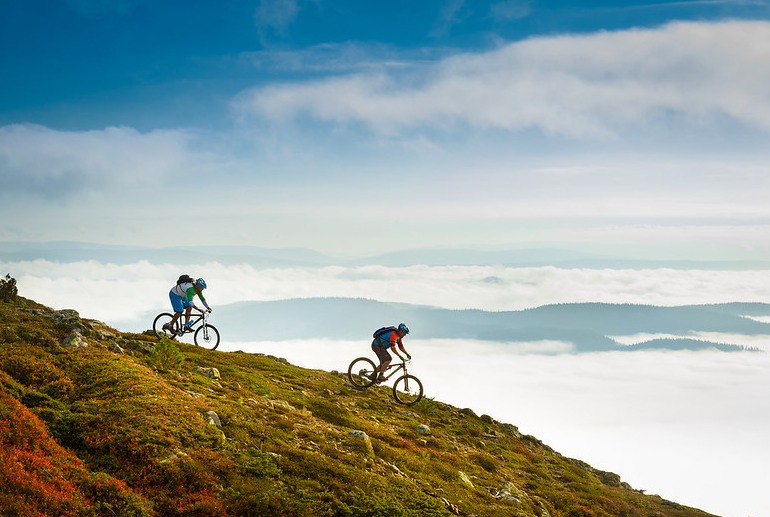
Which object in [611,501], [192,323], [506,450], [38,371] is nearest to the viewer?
[38,371]

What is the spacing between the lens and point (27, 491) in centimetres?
1134

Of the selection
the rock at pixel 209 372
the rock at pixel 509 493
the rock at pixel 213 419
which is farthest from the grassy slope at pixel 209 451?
the rock at pixel 209 372

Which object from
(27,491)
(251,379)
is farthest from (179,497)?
(251,379)

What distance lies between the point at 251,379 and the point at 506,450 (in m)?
14.0

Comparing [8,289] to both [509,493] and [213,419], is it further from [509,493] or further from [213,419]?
[509,493]

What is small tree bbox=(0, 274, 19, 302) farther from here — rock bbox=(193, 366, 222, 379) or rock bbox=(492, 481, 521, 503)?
rock bbox=(492, 481, 521, 503)

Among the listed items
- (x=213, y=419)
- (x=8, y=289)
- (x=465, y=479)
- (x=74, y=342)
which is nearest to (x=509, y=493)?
(x=465, y=479)

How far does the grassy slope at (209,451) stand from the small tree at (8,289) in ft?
3.60

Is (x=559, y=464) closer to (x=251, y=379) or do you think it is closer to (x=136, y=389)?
(x=251, y=379)

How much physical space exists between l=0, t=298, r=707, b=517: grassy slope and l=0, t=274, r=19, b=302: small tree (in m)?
1.10

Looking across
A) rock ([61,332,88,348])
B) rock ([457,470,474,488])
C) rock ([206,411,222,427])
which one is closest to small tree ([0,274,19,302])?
rock ([61,332,88,348])

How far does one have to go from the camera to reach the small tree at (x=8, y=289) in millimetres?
27069

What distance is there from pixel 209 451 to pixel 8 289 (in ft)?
67.4

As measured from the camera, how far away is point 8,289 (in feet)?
90.7
